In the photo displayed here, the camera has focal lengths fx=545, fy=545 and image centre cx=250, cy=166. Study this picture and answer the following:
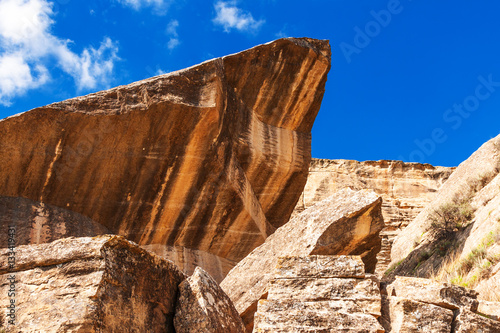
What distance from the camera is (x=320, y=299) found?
6102mm

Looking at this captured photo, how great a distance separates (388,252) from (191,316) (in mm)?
8874

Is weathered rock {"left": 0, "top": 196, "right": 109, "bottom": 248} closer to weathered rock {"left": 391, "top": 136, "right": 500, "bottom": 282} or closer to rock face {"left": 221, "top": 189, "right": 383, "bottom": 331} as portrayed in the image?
rock face {"left": 221, "top": 189, "right": 383, "bottom": 331}

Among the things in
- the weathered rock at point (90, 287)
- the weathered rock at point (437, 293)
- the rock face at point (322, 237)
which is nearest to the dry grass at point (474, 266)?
the rock face at point (322, 237)

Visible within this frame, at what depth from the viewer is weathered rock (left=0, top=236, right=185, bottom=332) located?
564cm

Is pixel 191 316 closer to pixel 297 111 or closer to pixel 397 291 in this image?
pixel 397 291

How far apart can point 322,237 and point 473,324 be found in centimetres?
305

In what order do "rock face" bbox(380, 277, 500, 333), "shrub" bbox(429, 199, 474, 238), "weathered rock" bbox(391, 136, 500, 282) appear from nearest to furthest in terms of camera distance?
"rock face" bbox(380, 277, 500, 333) < "weathered rock" bbox(391, 136, 500, 282) < "shrub" bbox(429, 199, 474, 238)

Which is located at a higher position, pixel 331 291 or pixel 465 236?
pixel 465 236

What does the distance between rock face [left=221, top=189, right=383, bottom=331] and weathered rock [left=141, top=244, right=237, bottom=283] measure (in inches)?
115

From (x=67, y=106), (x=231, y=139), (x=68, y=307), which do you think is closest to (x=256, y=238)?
(x=231, y=139)

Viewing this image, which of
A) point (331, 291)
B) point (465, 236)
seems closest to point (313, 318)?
point (331, 291)

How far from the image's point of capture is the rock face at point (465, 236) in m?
8.45

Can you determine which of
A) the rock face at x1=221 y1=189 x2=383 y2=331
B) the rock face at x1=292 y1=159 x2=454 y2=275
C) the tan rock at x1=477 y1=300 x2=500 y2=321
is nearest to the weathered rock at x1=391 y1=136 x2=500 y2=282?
the rock face at x1=221 y1=189 x2=383 y2=331

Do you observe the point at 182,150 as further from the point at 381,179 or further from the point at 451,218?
the point at 381,179
